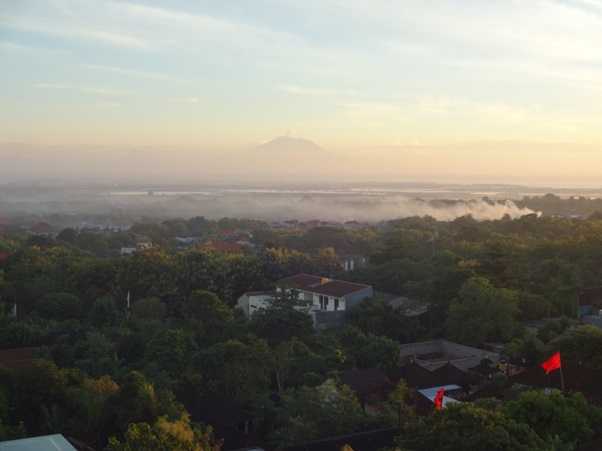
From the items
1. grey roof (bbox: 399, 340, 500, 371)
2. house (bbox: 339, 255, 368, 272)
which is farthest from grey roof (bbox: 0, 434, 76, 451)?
house (bbox: 339, 255, 368, 272)

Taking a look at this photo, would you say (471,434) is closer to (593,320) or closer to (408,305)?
(593,320)

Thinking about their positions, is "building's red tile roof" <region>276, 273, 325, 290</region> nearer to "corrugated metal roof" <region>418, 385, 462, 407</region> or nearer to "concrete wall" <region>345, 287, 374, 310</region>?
"concrete wall" <region>345, 287, 374, 310</region>

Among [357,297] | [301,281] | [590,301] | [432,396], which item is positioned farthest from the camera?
[301,281]

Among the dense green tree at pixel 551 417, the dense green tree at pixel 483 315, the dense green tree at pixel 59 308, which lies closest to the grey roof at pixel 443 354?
the dense green tree at pixel 483 315

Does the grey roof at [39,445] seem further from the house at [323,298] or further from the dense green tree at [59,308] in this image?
the house at [323,298]

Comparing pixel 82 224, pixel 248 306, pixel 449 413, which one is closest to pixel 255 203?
pixel 82 224

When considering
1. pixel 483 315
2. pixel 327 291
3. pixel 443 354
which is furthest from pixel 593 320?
pixel 327 291

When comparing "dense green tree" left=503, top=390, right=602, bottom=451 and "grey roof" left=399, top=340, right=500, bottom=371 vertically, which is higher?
"dense green tree" left=503, top=390, right=602, bottom=451
